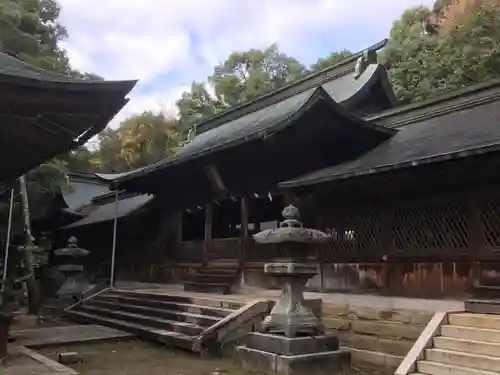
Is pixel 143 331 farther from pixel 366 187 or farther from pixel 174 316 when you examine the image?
pixel 366 187

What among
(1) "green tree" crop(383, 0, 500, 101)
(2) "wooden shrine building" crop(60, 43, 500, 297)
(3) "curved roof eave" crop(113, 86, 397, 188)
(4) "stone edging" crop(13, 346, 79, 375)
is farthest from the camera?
(1) "green tree" crop(383, 0, 500, 101)

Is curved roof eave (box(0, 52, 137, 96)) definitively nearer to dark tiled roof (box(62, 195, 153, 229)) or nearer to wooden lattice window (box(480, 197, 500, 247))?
wooden lattice window (box(480, 197, 500, 247))

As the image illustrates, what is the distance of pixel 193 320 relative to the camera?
32.5 ft

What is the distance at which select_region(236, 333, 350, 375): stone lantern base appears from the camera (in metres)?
7.16

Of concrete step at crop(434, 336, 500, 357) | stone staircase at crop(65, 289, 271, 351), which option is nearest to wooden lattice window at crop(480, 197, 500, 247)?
concrete step at crop(434, 336, 500, 357)

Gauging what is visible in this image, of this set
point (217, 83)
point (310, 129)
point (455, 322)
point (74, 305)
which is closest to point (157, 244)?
point (74, 305)

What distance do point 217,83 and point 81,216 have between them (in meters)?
25.4

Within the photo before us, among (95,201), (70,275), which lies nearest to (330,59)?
(95,201)

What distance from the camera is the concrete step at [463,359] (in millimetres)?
5957

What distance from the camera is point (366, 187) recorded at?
9.15m

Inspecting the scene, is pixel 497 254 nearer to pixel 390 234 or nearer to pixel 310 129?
pixel 390 234

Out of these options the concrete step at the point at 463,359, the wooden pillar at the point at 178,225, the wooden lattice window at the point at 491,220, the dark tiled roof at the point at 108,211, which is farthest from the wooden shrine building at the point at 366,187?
the dark tiled roof at the point at 108,211

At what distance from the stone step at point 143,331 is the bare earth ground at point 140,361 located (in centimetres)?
17

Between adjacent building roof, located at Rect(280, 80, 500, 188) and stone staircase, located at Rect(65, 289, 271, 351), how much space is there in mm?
2656
